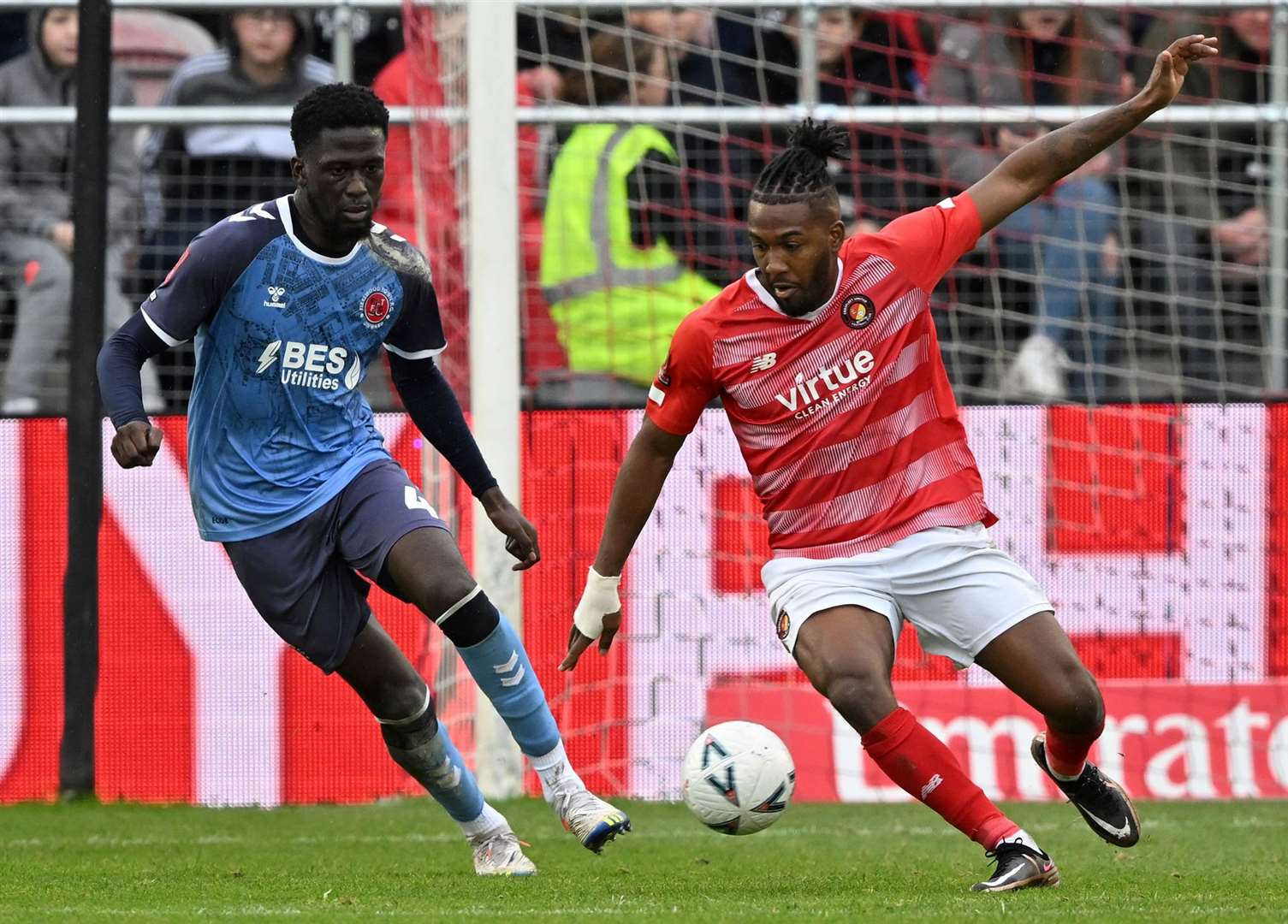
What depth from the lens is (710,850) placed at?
7.15 metres

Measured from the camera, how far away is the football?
5.59m

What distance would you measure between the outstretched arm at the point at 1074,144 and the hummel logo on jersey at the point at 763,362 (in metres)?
0.78

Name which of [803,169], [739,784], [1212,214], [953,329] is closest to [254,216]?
[803,169]

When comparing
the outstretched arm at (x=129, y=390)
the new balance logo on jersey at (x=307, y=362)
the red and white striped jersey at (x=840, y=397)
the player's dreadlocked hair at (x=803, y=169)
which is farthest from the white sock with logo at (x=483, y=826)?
the player's dreadlocked hair at (x=803, y=169)

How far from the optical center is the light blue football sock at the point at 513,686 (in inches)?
236

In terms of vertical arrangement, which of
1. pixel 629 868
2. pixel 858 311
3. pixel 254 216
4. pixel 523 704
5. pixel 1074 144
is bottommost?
pixel 629 868

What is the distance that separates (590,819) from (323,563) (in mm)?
1155

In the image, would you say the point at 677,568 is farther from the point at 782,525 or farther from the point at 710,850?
the point at 782,525

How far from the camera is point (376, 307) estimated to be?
6148mm

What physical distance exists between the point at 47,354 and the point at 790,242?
5.60 metres

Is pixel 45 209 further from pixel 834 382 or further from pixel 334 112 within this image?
pixel 834 382

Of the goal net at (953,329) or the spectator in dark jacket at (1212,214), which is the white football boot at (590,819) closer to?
the goal net at (953,329)

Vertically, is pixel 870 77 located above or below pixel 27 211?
above

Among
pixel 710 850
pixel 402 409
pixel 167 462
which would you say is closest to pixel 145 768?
pixel 167 462
